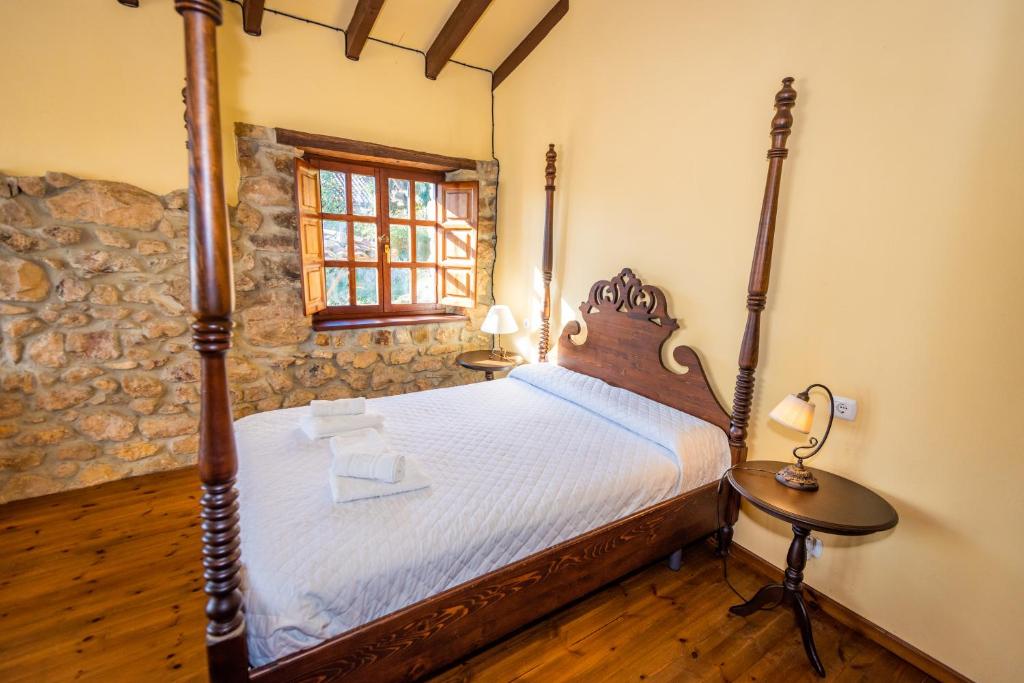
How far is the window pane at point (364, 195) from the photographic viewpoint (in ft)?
10.9

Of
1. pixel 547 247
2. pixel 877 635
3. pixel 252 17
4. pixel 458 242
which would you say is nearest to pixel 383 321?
pixel 458 242

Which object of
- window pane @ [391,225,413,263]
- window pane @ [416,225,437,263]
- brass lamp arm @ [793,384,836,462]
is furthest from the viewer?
window pane @ [416,225,437,263]

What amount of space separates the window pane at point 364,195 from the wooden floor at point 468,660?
227 cm

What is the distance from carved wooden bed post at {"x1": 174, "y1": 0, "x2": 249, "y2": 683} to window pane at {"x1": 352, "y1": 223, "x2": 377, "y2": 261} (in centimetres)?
254

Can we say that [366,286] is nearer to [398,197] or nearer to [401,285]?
[401,285]

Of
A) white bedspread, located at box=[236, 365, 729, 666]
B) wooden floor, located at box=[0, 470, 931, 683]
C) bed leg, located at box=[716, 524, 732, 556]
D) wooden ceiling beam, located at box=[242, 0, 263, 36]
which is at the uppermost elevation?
wooden ceiling beam, located at box=[242, 0, 263, 36]

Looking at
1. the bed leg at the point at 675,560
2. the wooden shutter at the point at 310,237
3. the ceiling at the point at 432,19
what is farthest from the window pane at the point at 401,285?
the bed leg at the point at 675,560

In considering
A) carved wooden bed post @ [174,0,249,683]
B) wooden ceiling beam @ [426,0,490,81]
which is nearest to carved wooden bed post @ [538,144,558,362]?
wooden ceiling beam @ [426,0,490,81]

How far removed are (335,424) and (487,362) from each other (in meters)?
1.45

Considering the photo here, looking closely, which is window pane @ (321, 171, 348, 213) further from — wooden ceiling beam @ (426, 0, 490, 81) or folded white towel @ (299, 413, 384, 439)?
folded white towel @ (299, 413, 384, 439)

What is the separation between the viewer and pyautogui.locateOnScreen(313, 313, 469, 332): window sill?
3.21 m

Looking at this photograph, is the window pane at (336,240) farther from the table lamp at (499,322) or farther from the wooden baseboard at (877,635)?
the wooden baseboard at (877,635)

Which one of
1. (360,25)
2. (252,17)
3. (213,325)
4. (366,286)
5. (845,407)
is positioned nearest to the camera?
(213,325)

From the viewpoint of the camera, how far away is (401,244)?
357 centimetres
